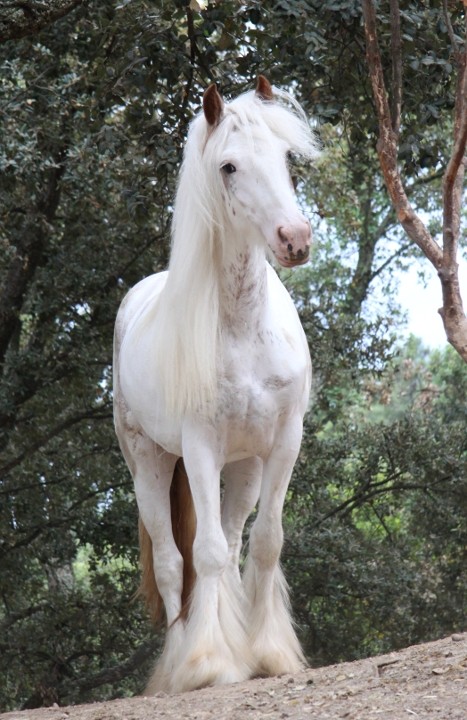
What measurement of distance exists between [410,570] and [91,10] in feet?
18.1

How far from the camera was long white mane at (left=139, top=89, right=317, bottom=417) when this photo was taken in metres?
5.15

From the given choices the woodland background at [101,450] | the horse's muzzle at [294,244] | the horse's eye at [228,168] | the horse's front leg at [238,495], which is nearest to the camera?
the horse's muzzle at [294,244]

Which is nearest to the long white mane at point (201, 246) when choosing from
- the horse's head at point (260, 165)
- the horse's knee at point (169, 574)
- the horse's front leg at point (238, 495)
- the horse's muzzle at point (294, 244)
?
the horse's head at point (260, 165)

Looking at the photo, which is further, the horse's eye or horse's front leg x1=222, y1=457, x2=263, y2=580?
horse's front leg x1=222, y1=457, x2=263, y2=580

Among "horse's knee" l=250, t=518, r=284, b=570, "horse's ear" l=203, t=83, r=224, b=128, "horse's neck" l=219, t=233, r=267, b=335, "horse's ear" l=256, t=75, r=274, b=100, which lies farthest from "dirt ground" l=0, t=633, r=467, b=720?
"horse's ear" l=256, t=75, r=274, b=100

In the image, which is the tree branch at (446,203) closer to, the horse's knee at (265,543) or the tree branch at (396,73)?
the tree branch at (396,73)

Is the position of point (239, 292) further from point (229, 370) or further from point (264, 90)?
point (264, 90)

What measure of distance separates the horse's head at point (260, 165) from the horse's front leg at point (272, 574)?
3.07 ft

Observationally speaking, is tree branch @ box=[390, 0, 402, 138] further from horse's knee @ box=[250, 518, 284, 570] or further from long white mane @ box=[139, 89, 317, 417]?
horse's knee @ box=[250, 518, 284, 570]

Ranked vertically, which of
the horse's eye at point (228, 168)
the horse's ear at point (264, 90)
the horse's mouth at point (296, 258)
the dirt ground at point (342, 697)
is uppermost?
the horse's ear at point (264, 90)

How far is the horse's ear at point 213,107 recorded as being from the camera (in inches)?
202

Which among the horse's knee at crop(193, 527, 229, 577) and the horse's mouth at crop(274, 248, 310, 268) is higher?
the horse's mouth at crop(274, 248, 310, 268)

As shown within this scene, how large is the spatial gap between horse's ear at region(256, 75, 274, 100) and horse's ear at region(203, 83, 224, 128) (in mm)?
293

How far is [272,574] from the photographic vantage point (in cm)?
559
